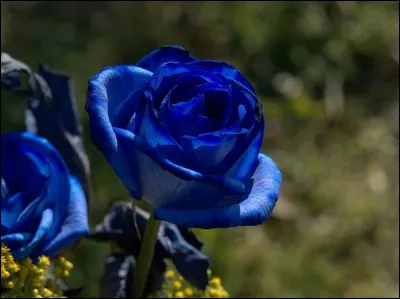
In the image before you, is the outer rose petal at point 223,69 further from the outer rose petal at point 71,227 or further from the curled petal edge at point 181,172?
the outer rose petal at point 71,227

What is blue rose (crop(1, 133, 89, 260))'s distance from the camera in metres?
0.83

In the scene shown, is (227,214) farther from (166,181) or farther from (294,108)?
(294,108)

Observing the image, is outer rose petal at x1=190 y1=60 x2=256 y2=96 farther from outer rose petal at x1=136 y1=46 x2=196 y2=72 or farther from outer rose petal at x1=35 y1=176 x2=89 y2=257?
outer rose petal at x1=35 y1=176 x2=89 y2=257

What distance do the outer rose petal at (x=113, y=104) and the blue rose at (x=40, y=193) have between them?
0.57 ft

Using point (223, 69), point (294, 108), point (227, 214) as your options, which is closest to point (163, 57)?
point (223, 69)

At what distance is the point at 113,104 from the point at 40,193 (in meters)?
0.18

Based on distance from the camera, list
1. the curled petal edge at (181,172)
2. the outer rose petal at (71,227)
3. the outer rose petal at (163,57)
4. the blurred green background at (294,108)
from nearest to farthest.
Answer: the curled petal edge at (181,172), the outer rose petal at (163,57), the outer rose petal at (71,227), the blurred green background at (294,108)

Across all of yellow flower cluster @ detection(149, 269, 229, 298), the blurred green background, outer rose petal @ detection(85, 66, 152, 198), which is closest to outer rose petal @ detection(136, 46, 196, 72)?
outer rose petal @ detection(85, 66, 152, 198)

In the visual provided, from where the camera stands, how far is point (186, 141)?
0.66 m

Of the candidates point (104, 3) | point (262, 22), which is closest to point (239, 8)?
point (262, 22)

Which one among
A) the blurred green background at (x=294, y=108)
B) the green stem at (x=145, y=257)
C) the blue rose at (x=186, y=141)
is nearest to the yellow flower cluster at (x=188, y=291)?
the green stem at (x=145, y=257)

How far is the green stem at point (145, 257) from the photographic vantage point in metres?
0.78

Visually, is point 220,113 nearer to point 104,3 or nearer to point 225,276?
point 225,276

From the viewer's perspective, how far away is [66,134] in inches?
36.9
